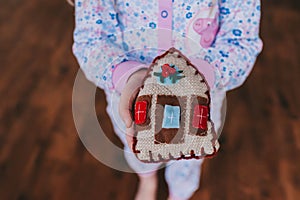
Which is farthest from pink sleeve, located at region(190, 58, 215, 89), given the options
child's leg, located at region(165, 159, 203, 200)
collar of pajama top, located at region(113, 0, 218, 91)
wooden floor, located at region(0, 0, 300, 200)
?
wooden floor, located at region(0, 0, 300, 200)

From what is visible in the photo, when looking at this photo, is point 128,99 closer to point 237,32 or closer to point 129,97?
point 129,97

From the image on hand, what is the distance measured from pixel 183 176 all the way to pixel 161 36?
0.34 meters

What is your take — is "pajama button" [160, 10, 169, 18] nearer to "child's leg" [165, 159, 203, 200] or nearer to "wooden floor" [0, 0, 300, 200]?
"child's leg" [165, 159, 203, 200]

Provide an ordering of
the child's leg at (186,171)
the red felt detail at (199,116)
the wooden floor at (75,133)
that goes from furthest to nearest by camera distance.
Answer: the wooden floor at (75,133) < the child's leg at (186,171) < the red felt detail at (199,116)

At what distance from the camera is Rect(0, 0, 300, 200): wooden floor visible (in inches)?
47.9

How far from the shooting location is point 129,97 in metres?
0.67

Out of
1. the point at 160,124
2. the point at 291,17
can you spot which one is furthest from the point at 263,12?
the point at 160,124

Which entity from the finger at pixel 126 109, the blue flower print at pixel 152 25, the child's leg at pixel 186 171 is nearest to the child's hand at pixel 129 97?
the finger at pixel 126 109

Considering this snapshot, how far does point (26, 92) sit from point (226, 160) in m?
0.69

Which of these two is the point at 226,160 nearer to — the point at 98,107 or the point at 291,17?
the point at 98,107

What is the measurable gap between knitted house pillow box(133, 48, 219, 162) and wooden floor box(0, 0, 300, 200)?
1.92 ft

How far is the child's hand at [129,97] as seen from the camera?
659mm

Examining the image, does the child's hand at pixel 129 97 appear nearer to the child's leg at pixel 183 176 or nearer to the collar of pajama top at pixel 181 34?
the collar of pajama top at pixel 181 34

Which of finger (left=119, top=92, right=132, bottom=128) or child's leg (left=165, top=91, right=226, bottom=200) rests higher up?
finger (left=119, top=92, right=132, bottom=128)
